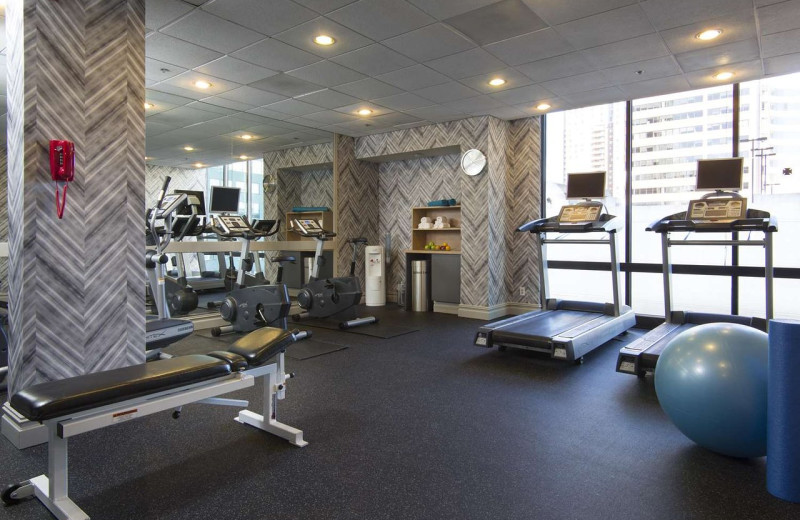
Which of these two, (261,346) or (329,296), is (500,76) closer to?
(329,296)

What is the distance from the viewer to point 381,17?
372 cm

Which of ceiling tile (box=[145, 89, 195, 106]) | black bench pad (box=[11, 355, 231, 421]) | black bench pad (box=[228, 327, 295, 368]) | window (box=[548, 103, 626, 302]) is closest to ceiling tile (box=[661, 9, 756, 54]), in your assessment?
window (box=[548, 103, 626, 302])

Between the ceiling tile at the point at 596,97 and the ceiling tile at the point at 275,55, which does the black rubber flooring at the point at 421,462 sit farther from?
the ceiling tile at the point at 596,97

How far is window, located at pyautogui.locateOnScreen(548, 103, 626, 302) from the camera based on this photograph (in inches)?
248

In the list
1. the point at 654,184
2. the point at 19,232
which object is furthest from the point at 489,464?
the point at 654,184

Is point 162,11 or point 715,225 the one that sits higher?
point 162,11

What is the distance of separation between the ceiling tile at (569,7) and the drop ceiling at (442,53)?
1 centimetres

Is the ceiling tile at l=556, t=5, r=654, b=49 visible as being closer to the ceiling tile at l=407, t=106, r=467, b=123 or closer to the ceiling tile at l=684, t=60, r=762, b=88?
the ceiling tile at l=684, t=60, r=762, b=88

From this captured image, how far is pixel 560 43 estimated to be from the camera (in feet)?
13.8

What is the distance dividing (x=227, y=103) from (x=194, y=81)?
0.90 m

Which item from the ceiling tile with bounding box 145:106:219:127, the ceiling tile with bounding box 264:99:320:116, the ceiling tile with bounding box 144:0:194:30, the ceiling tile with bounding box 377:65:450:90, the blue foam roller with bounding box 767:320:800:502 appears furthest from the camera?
the ceiling tile with bounding box 145:106:219:127

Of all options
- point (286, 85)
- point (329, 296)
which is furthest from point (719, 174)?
point (286, 85)

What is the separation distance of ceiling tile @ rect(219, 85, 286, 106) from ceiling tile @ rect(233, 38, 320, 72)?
851mm

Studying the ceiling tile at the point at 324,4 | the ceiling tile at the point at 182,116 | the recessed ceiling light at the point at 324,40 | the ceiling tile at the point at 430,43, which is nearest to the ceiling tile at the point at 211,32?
the recessed ceiling light at the point at 324,40
